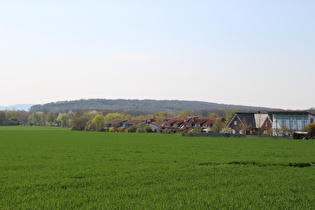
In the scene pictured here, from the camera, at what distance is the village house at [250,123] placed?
83.9 metres

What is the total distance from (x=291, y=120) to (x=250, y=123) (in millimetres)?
11521

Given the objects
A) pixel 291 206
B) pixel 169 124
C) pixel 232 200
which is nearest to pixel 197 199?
pixel 232 200

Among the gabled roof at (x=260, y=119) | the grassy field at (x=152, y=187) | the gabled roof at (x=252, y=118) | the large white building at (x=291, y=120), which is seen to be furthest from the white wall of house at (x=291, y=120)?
the grassy field at (x=152, y=187)

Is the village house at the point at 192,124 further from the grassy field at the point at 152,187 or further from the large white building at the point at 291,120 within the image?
the grassy field at the point at 152,187

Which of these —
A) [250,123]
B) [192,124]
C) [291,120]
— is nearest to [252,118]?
[250,123]

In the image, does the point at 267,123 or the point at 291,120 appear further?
the point at 267,123

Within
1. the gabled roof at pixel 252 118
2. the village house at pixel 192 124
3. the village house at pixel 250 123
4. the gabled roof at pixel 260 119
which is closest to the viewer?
the village house at pixel 250 123

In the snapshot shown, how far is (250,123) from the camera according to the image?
86.3m

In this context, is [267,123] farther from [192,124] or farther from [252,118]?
[192,124]

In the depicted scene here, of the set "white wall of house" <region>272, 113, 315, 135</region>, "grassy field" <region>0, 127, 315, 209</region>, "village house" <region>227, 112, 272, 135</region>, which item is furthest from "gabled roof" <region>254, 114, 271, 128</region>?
"grassy field" <region>0, 127, 315, 209</region>

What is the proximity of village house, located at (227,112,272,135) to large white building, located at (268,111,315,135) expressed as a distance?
317 cm

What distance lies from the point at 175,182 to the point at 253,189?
12.0 feet

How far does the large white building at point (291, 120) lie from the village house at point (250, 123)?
3.17 meters

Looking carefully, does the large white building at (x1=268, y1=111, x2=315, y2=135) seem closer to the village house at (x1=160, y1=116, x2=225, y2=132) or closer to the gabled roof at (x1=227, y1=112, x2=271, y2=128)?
the gabled roof at (x1=227, y1=112, x2=271, y2=128)
